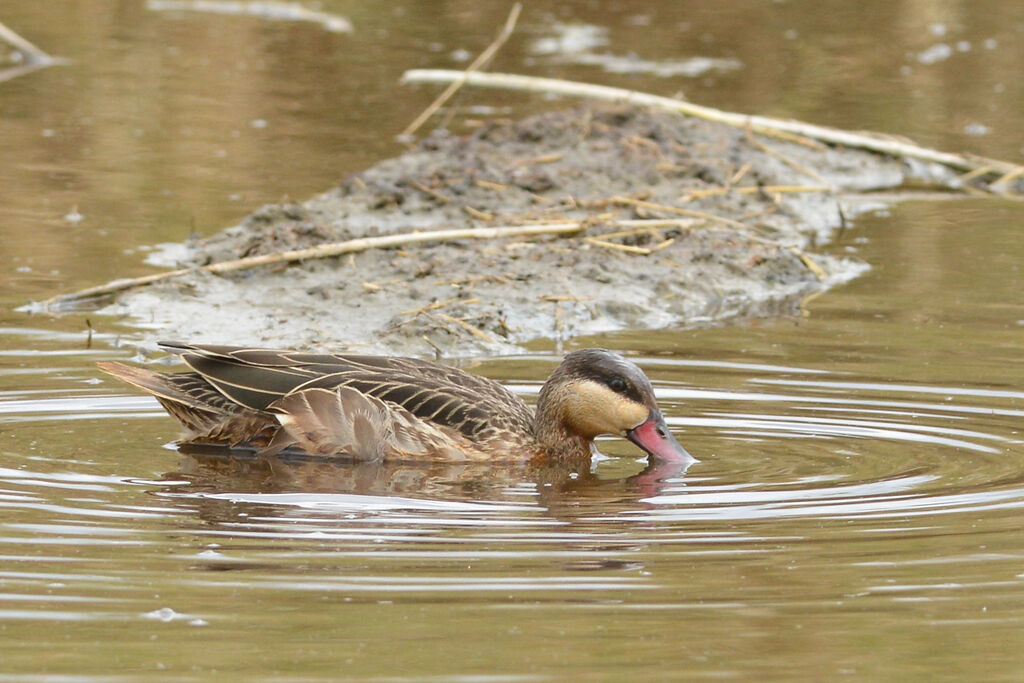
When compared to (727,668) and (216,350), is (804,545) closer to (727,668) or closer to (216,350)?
(727,668)

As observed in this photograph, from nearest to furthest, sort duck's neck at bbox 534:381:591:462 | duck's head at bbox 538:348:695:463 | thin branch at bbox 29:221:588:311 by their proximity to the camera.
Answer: duck's head at bbox 538:348:695:463 < duck's neck at bbox 534:381:591:462 < thin branch at bbox 29:221:588:311

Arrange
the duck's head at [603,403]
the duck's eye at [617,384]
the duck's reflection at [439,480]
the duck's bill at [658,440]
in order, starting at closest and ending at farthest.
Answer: the duck's reflection at [439,480]
the duck's bill at [658,440]
the duck's head at [603,403]
the duck's eye at [617,384]

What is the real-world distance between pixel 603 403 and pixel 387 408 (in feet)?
3.18

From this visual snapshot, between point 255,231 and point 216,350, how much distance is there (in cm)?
387

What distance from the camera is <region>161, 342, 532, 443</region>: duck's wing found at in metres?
7.88

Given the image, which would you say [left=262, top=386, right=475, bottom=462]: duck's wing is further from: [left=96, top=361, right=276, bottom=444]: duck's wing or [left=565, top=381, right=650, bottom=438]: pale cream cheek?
[left=565, top=381, right=650, bottom=438]: pale cream cheek

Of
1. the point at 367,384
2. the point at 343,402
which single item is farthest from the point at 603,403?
the point at 343,402

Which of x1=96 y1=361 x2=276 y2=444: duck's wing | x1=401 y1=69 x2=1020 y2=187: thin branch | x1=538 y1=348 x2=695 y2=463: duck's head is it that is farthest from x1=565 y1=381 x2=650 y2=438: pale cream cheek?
x1=401 y1=69 x2=1020 y2=187: thin branch

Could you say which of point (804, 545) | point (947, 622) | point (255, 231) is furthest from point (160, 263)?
point (947, 622)

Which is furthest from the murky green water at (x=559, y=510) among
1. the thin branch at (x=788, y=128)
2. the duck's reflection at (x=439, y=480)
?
the thin branch at (x=788, y=128)

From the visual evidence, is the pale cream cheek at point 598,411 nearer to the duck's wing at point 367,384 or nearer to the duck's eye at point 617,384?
the duck's eye at point 617,384

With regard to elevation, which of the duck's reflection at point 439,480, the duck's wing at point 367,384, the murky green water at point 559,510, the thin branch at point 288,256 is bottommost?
the duck's reflection at point 439,480

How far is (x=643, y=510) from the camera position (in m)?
6.82

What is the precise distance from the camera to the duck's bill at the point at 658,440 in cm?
762
